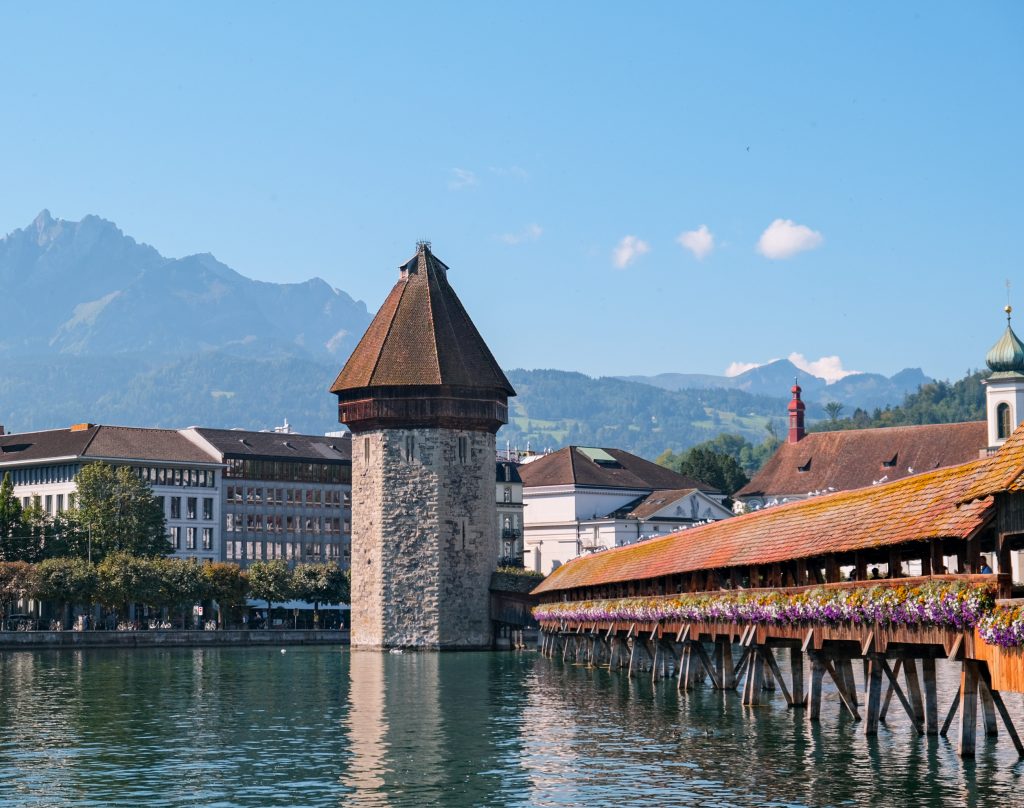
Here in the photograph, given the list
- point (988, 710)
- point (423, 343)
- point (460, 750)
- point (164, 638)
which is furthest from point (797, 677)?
point (164, 638)

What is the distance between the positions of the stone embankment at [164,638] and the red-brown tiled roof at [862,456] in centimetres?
3909

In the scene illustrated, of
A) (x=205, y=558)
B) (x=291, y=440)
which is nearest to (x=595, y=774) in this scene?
(x=205, y=558)

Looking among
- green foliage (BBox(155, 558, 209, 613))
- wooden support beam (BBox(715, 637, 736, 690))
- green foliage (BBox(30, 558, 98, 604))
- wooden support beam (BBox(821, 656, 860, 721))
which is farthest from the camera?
green foliage (BBox(155, 558, 209, 613))

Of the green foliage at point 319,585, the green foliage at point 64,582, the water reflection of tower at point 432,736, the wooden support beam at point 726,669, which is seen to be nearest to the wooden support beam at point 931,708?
the water reflection of tower at point 432,736

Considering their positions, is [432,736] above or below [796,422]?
below

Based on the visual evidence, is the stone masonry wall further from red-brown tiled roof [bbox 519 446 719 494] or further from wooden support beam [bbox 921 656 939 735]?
wooden support beam [bbox 921 656 939 735]

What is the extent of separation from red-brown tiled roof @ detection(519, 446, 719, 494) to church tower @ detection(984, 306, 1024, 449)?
31.6 metres

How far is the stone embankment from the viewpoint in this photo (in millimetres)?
94438

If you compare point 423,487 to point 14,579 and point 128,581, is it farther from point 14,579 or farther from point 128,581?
point 14,579

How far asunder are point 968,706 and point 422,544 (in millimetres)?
59257

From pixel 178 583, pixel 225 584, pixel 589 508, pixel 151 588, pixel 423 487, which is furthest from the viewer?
pixel 589 508

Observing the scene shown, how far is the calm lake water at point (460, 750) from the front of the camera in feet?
95.5

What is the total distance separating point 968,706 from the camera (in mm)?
29453

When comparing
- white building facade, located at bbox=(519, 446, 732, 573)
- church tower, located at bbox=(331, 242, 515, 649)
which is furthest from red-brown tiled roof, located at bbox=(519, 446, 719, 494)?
church tower, located at bbox=(331, 242, 515, 649)
